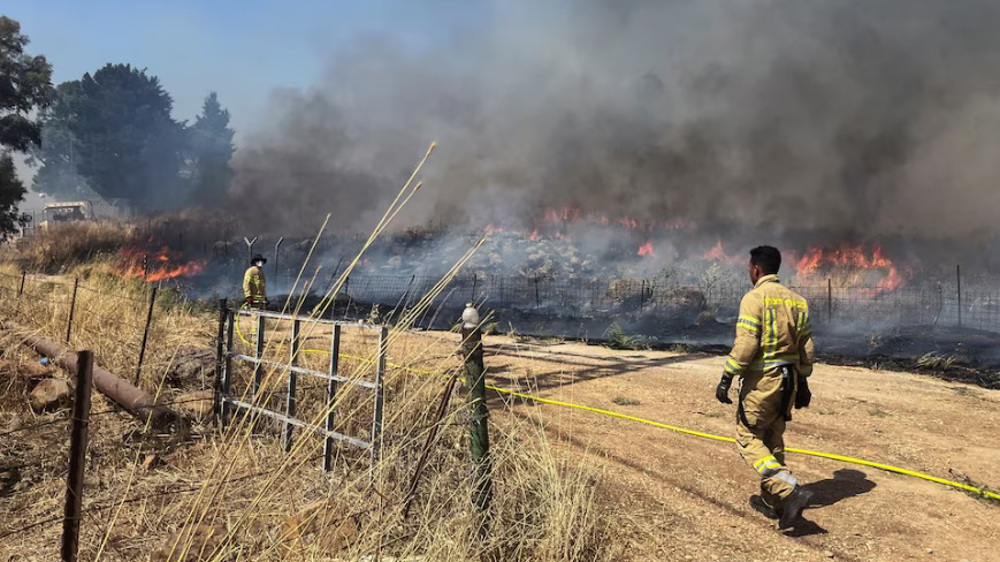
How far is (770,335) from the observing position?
11.9 ft

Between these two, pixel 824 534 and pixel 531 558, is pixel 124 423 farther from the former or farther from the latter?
pixel 824 534

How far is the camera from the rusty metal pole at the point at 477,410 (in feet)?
9.55

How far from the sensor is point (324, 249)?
30.9 m

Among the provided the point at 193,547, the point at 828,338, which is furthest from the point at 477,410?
the point at 828,338

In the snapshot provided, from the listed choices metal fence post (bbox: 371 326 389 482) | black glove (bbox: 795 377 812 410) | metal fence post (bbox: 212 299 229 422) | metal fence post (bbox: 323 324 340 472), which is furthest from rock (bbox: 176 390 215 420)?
black glove (bbox: 795 377 812 410)

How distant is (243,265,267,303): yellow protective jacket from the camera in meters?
9.20

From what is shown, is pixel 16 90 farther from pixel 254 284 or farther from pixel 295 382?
pixel 295 382

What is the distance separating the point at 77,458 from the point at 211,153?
5622cm

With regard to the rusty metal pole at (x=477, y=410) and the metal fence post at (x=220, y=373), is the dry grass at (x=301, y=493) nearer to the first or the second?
the rusty metal pole at (x=477, y=410)

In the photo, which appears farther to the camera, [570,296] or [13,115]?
[13,115]

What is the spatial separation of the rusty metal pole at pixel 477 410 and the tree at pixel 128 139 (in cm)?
4606

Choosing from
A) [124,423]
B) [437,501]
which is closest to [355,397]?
[437,501]

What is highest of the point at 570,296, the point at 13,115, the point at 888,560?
the point at 13,115

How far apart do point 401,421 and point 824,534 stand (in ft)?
9.14
